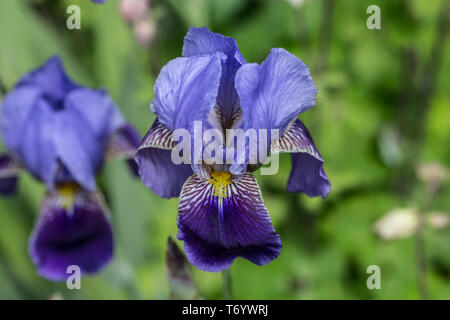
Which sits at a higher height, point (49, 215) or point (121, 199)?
point (121, 199)

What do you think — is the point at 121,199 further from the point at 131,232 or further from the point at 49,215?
the point at 49,215

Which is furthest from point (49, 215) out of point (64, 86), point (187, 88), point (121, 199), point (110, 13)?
point (110, 13)

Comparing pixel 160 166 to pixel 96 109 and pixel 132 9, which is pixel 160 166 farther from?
pixel 132 9

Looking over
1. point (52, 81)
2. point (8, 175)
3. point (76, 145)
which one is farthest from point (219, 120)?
point (8, 175)

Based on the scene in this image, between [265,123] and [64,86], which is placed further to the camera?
[64,86]

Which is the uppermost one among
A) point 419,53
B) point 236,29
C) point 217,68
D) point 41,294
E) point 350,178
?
point 236,29
